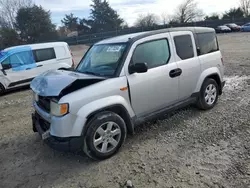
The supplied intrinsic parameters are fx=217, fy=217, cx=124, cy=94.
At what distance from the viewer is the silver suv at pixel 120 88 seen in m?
2.94

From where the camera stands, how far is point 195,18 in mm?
57938

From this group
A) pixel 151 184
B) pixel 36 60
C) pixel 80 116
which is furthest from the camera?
pixel 36 60

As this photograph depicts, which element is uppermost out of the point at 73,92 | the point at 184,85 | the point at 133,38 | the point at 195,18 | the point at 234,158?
the point at 195,18

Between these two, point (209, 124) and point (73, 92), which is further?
point (209, 124)

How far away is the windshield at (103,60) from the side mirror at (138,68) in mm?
238

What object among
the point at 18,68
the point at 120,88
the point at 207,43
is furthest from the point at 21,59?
the point at 207,43

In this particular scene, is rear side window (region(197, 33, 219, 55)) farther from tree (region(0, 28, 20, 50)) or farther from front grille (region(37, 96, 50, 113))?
tree (region(0, 28, 20, 50))

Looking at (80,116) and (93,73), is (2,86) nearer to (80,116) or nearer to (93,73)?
(93,73)

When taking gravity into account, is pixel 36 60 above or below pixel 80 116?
above

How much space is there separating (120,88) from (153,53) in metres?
0.97

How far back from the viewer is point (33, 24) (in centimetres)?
3697

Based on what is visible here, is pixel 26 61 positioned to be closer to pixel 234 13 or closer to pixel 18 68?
pixel 18 68

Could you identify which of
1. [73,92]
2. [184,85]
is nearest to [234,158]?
[184,85]

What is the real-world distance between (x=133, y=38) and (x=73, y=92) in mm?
1375
